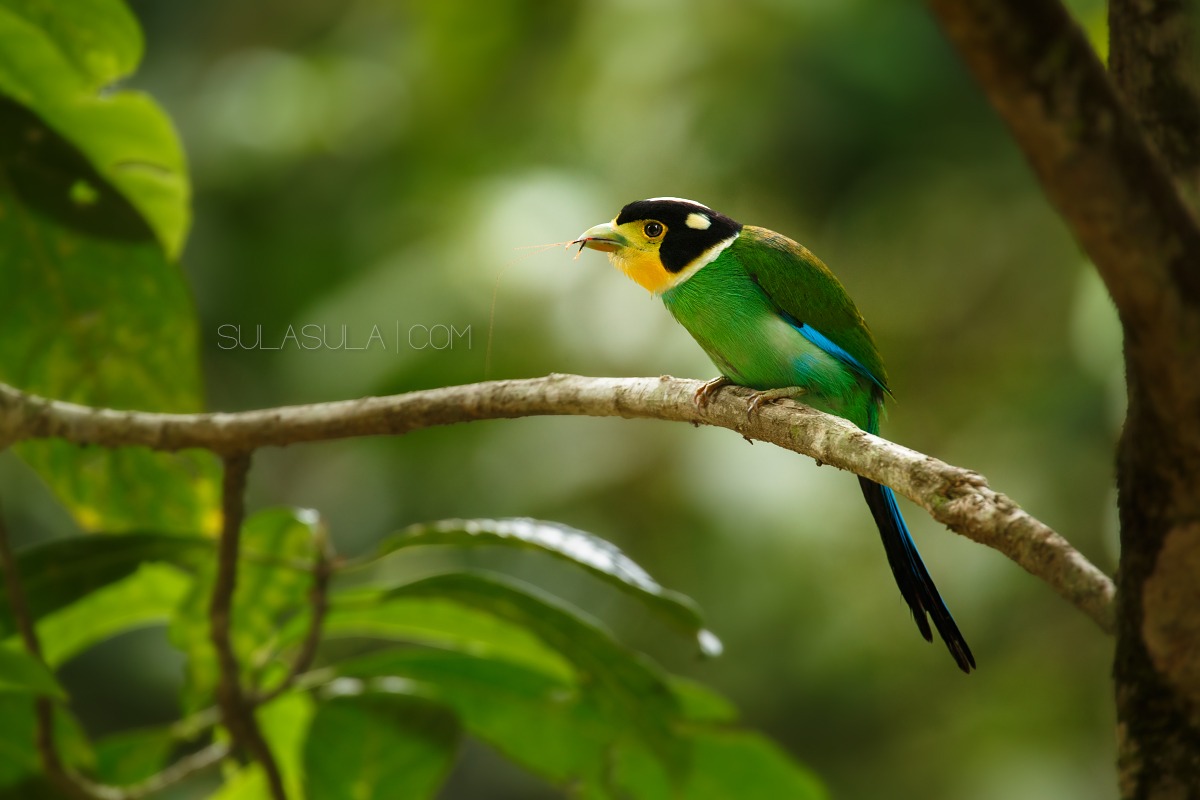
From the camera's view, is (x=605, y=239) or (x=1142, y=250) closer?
(x=1142, y=250)

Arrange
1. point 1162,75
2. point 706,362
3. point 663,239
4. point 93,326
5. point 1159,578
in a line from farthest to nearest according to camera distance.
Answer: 1. point 706,362
2. point 93,326
3. point 663,239
4. point 1162,75
5. point 1159,578

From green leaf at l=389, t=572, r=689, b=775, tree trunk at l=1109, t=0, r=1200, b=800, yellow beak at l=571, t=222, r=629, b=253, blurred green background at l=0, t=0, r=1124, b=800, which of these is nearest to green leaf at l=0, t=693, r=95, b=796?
green leaf at l=389, t=572, r=689, b=775

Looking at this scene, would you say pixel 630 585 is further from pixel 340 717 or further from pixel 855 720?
pixel 855 720

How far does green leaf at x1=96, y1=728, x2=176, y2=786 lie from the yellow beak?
3.84 ft

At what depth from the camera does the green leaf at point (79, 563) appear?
75.1 inches

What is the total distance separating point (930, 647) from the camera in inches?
198

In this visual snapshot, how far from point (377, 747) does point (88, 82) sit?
1.24 metres

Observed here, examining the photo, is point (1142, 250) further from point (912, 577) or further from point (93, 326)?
point (93, 326)

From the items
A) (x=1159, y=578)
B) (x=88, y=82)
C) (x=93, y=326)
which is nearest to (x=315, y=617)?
(x=93, y=326)

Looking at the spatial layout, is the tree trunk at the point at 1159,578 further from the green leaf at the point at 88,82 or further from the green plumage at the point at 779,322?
the green leaf at the point at 88,82

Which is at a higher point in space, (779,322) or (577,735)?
(779,322)

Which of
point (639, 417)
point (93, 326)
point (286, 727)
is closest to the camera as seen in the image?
point (639, 417)

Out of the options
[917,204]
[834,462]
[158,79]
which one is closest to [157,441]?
[834,462]

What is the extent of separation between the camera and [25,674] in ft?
5.05
